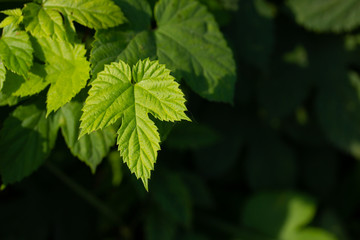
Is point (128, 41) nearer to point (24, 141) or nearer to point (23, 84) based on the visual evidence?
point (23, 84)

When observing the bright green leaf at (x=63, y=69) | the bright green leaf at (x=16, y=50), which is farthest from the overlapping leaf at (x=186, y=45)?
the bright green leaf at (x=16, y=50)

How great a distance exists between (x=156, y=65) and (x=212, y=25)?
1.48 feet

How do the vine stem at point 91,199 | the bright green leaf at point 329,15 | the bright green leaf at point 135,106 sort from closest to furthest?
the bright green leaf at point 135,106
the vine stem at point 91,199
the bright green leaf at point 329,15

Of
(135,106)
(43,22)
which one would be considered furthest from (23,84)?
(135,106)

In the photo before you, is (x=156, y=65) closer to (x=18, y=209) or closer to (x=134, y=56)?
(x=134, y=56)

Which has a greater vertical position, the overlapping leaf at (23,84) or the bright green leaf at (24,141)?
the overlapping leaf at (23,84)

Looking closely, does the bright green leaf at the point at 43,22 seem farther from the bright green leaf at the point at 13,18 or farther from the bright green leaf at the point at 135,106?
the bright green leaf at the point at 135,106

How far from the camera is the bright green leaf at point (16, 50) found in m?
1.30

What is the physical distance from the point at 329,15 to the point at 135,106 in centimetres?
177

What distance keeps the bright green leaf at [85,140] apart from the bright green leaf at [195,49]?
1.15 ft

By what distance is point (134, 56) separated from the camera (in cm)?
143

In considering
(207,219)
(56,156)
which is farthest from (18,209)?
(207,219)

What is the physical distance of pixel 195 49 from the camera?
5.13 ft

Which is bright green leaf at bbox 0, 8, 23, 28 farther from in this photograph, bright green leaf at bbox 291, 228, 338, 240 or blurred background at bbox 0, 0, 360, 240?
bright green leaf at bbox 291, 228, 338, 240
